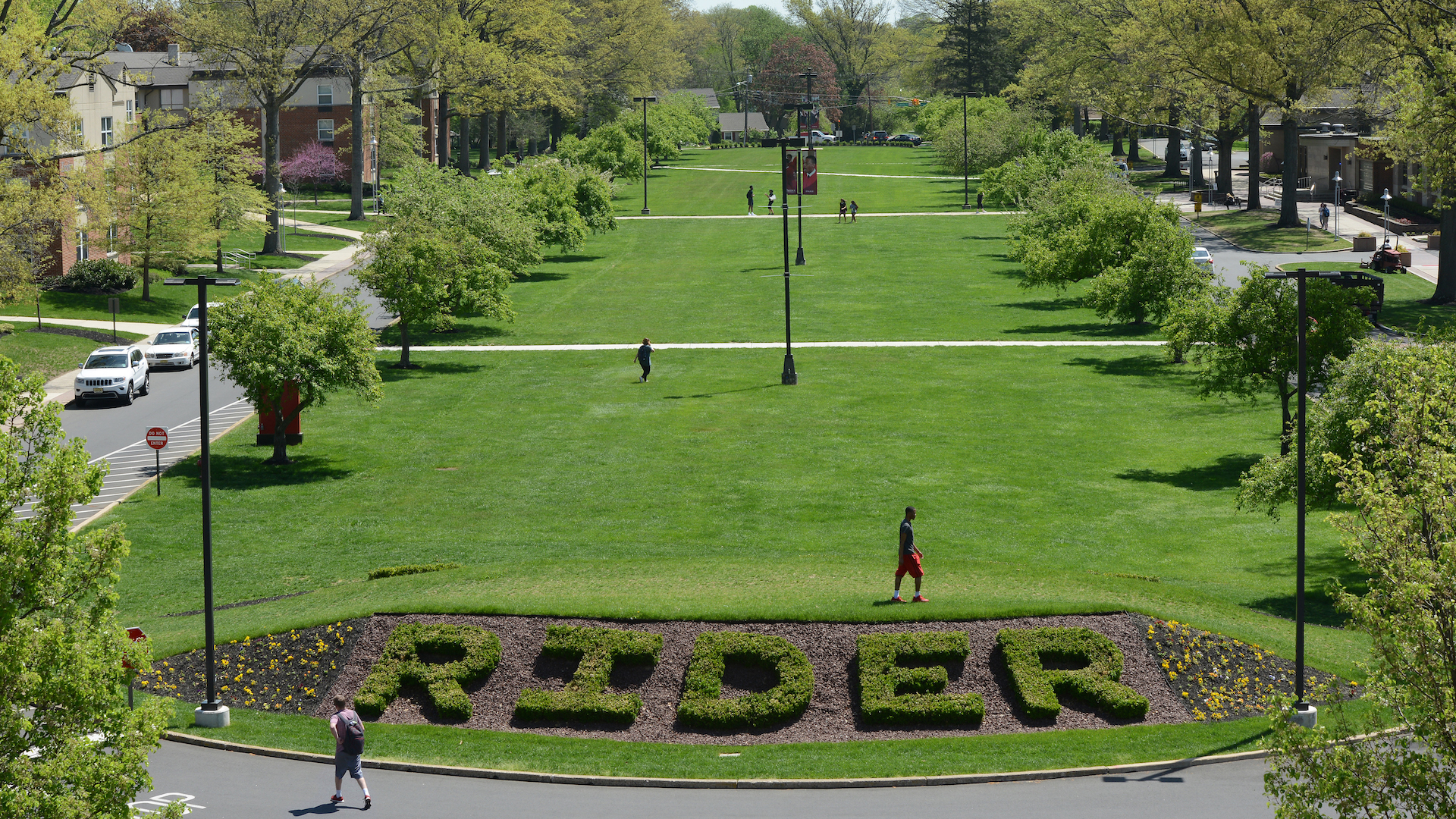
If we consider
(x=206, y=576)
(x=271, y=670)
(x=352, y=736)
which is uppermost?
(x=206, y=576)

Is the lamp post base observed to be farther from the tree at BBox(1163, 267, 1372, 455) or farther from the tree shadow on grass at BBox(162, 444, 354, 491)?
the tree at BBox(1163, 267, 1372, 455)

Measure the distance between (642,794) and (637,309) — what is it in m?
49.0

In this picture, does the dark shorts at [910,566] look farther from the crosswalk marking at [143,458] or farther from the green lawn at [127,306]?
the green lawn at [127,306]

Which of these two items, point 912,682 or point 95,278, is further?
point 95,278

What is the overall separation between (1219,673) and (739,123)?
178m

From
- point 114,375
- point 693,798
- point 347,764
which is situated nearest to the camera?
point 347,764

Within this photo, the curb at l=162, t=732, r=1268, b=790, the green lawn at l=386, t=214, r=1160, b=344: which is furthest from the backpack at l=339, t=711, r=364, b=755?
the green lawn at l=386, t=214, r=1160, b=344

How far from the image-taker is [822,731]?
20.2 metres

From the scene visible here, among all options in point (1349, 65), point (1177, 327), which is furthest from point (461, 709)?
point (1349, 65)

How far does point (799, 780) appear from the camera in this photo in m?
18.4

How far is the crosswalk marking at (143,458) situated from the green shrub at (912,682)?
63.3 ft

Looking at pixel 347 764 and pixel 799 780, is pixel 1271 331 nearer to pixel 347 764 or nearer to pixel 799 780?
pixel 799 780

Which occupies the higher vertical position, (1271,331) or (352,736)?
(1271,331)

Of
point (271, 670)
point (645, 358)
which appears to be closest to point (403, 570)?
point (271, 670)
